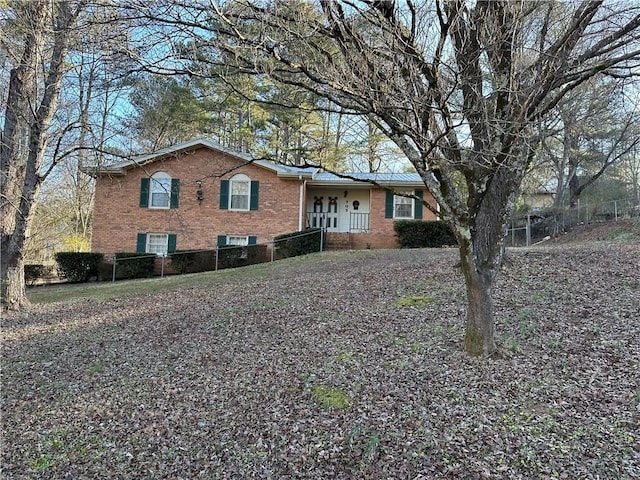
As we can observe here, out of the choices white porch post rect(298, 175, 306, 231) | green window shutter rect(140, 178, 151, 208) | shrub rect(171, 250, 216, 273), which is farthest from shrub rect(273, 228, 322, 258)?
green window shutter rect(140, 178, 151, 208)

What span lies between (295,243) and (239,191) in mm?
3337

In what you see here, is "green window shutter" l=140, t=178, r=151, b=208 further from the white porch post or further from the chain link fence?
the chain link fence

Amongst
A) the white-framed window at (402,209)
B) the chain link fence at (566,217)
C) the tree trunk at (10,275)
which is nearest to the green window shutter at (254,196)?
the white-framed window at (402,209)

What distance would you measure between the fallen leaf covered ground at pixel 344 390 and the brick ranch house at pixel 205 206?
8773 mm

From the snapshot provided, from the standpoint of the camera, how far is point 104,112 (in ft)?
33.8

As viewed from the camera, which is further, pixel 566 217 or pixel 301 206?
pixel 566 217

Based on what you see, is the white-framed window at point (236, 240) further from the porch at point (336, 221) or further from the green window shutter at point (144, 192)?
the green window shutter at point (144, 192)

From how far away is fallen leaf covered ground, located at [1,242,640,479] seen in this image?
10.0 ft

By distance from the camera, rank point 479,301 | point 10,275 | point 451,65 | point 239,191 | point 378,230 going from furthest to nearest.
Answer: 1. point 378,230
2. point 239,191
3. point 10,275
4. point 479,301
5. point 451,65

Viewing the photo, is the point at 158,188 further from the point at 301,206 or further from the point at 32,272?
the point at 301,206

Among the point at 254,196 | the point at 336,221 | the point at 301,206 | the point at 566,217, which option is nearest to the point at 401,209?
the point at 336,221

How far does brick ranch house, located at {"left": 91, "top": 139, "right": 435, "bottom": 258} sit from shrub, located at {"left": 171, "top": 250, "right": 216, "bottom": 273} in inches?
24.8

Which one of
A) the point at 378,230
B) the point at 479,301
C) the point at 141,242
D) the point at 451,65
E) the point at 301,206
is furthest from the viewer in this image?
the point at 378,230

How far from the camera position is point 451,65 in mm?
3943
